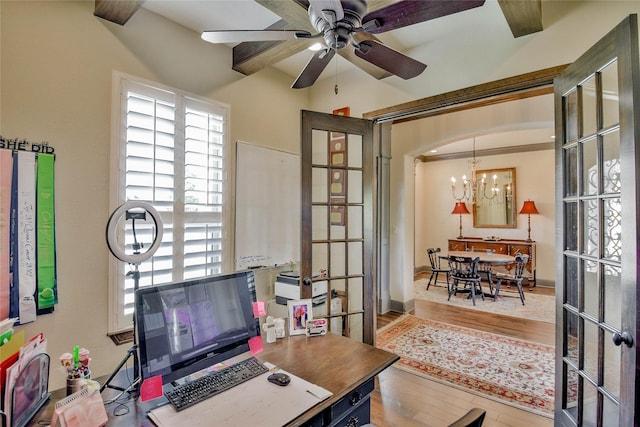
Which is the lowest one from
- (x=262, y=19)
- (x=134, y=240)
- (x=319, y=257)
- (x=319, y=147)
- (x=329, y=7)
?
(x=319, y=257)

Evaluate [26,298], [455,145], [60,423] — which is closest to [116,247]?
[60,423]

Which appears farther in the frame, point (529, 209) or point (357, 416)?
point (529, 209)

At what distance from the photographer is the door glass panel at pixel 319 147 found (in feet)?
8.77

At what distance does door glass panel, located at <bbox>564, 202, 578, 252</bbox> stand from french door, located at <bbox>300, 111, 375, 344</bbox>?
1427 mm

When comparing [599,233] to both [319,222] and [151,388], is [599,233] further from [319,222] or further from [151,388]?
[151,388]

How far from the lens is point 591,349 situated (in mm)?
1694

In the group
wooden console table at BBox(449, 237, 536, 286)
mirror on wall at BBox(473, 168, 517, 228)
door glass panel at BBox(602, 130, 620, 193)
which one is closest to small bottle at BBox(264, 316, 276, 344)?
door glass panel at BBox(602, 130, 620, 193)

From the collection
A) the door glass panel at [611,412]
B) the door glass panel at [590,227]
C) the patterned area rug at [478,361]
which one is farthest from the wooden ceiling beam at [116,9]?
the patterned area rug at [478,361]

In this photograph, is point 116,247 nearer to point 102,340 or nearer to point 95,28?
point 102,340

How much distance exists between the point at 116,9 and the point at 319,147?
171 centimetres

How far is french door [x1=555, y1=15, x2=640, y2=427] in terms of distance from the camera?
1.38m

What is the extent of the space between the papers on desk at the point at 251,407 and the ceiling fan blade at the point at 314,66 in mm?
1716

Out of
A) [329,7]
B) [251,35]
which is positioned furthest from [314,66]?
[329,7]

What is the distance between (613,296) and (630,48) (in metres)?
1.18
